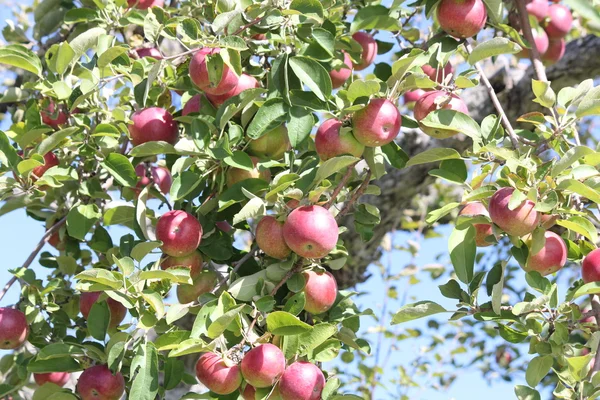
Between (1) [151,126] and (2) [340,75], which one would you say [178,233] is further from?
(2) [340,75]

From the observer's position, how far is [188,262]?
1.49 m

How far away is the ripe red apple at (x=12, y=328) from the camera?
1603 mm

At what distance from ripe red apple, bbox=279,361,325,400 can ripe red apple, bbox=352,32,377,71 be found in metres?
0.92

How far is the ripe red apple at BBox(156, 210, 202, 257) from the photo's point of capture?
1411 millimetres

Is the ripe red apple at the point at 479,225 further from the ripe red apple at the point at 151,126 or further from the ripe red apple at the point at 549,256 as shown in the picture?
the ripe red apple at the point at 151,126

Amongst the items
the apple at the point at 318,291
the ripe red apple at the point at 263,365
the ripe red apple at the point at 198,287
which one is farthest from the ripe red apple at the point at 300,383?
the ripe red apple at the point at 198,287

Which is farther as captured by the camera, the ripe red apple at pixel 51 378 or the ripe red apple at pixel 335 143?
the ripe red apple at pixel 51 378

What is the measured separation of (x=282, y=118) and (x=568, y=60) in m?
1.35

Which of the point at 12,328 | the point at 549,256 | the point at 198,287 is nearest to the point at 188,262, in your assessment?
the point at 198,287

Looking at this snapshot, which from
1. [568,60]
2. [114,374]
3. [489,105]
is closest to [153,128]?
[114,374]

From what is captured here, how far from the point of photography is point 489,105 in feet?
7.63

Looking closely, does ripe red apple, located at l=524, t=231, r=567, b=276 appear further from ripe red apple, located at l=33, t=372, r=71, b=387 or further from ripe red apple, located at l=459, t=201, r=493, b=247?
ripe red apple, located at l=33, t=372, r=71, b=387

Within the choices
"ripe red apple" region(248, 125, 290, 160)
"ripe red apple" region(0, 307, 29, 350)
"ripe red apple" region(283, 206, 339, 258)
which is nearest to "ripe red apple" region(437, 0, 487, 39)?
"ripe red apple" region(248, 125, 290, 160)

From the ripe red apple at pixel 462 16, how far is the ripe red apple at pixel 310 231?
1.69 ft
